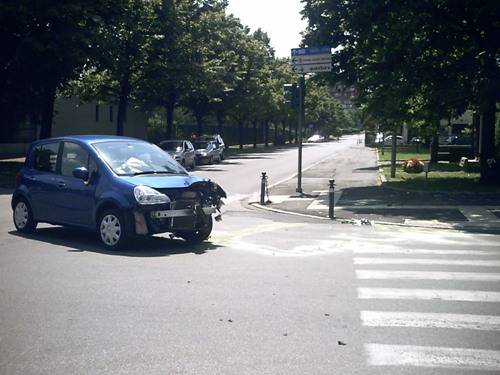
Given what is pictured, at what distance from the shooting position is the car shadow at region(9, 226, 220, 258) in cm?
955

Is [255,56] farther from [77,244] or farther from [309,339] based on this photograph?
[309,339]

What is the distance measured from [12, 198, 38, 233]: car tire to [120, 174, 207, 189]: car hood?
2.43m

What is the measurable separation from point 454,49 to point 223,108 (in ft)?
114

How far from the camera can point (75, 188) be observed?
10.2 m

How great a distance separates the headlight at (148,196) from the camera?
938 cm

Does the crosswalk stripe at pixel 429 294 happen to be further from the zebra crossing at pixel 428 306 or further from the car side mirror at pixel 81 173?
the car side mirror at pixel 81 173

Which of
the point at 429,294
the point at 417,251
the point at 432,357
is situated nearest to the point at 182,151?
the point at 417,251

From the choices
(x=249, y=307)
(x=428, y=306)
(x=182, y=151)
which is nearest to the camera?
(x=249, y=307)

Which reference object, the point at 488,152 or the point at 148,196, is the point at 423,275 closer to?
the point at 148,196

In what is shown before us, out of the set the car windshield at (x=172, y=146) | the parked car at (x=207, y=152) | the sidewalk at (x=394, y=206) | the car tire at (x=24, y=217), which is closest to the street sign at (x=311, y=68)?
the sidewalk at (x=394, y=206)

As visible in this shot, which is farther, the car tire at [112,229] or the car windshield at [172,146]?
the car windshield at [172,146]

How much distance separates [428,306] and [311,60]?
1371 centimetres

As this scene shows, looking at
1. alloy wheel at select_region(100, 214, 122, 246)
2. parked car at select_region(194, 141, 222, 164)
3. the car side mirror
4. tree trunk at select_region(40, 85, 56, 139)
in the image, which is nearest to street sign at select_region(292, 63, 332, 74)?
the car side mirror

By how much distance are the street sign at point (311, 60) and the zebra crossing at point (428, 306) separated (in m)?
10.2
